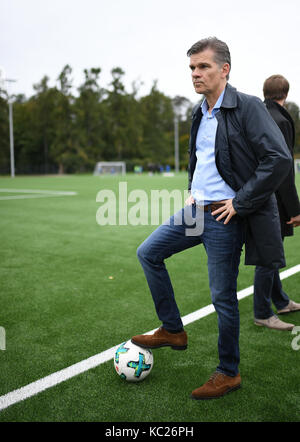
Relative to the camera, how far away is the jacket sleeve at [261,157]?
2566 mm

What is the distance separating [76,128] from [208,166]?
221 feet

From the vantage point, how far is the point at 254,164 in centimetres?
273

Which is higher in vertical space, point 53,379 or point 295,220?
point 295,220

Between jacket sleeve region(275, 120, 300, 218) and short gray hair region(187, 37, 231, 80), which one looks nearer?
short gray hair region(187, 37, 231, 80)

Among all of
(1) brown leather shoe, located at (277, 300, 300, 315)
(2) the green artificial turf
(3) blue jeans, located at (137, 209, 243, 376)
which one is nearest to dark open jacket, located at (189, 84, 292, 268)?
(3) blue jeans, located at (137, 209, 243, 376)

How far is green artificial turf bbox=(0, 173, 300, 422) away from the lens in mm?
2799

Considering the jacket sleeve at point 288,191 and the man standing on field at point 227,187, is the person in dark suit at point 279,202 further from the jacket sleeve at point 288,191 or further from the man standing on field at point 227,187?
the man standing on field at point 227,187

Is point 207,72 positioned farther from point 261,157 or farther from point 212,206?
point 212,206

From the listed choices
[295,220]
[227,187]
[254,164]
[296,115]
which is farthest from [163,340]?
[296,115]

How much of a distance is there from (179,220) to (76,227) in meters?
7.46

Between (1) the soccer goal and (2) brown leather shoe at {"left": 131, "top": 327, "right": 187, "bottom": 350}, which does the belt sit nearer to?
(2) brown leather shoe at {"left": 131, "top": 327, "right": 187, "bottom": 350}

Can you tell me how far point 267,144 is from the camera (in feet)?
8.40

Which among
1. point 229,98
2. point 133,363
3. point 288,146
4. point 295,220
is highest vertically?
point 229,98
